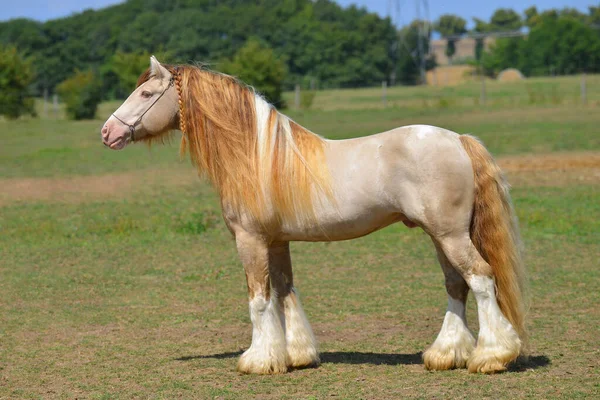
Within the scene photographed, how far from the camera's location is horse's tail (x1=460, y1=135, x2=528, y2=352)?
5.57 meters

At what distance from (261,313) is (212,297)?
8.88 feet

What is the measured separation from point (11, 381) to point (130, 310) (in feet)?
7.59

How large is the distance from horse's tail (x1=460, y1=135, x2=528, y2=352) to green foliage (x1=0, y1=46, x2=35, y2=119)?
35.6 meters

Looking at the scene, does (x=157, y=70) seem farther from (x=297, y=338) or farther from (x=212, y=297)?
(x=212, y=297)

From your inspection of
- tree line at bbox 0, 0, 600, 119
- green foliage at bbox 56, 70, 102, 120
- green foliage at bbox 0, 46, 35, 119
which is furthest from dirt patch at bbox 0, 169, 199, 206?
tree line at bbox 0, 0, 600, 119

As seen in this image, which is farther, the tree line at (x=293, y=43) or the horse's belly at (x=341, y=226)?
the tree line at (x=293, y=43)

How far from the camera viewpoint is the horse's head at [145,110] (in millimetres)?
5973

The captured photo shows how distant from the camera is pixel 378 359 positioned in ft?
20.2

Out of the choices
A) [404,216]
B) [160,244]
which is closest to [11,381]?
[404,216]

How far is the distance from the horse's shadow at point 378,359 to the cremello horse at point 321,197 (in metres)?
0.18

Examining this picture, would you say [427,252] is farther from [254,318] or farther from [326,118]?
[326,118]

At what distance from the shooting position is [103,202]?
1458 cm

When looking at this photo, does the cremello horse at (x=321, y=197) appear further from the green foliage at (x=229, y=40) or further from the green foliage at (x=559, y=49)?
the green foliage at (x=559, y=49)

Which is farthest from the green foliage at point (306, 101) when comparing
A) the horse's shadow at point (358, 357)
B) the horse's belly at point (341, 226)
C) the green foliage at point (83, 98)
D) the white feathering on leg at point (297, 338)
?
the horse's belly at point (341, 226)
